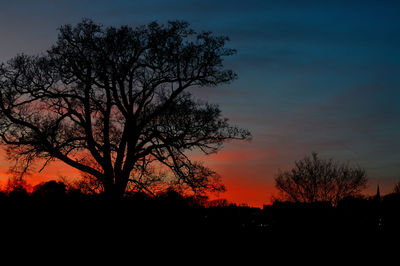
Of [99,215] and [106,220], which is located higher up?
[99,215]

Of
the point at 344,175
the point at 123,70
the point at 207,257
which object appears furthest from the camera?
the point at 344,175

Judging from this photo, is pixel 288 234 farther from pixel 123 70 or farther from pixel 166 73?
pixel 123 70

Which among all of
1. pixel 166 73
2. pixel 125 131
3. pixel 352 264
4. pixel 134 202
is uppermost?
pixel 166 73

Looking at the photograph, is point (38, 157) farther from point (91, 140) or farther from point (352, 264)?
point (352, 264)

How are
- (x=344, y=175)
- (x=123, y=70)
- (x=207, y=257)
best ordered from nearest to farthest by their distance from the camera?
(x=207, y=257), (x=123, y=70), (x=344, y=175)

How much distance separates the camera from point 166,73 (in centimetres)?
2094

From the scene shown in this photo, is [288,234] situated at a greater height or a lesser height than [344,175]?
lesser

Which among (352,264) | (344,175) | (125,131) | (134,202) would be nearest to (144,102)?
(125,131)

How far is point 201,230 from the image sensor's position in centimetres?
1423

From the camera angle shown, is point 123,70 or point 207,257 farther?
point 123,70

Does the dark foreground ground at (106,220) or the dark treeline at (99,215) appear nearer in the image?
the dark foreground ground at (106,220)

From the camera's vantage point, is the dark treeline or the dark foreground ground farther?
the dark treeline

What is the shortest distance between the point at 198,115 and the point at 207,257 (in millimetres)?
8809

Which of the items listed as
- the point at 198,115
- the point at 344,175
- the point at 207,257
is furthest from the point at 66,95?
the point at 344,175
